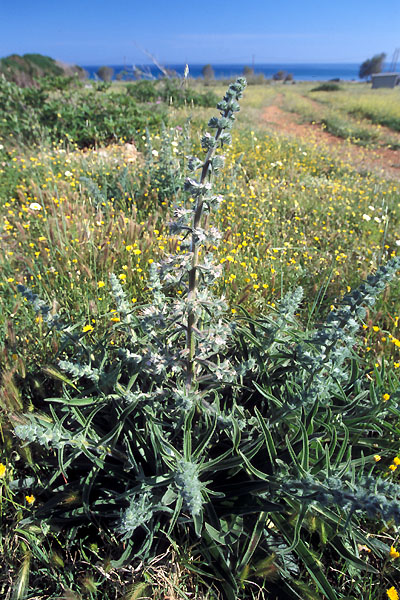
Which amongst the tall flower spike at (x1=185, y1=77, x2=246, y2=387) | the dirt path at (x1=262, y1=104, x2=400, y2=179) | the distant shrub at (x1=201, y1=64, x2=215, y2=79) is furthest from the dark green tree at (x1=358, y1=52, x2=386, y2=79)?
the tall flower spike at (x1=185, y1=77, x2=246, y2=387)

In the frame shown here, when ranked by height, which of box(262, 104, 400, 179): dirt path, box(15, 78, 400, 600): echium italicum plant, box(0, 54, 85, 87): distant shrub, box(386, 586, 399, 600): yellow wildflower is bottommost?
box(262, 104, 400, 179): dirt path

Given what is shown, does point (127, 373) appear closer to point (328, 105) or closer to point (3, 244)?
point (3, 244)

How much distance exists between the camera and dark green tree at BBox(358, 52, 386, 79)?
7312 cm

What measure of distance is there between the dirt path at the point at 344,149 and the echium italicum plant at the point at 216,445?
29.0 ft

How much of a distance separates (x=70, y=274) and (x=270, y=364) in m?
1.97

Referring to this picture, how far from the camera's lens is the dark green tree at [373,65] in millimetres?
73125

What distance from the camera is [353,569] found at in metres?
1.62

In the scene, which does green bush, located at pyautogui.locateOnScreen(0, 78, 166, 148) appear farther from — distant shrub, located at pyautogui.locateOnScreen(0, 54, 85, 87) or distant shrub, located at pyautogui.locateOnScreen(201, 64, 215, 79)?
distant shrub, located at pyautogui.locateOnScreen(201, 64, 215, 79)

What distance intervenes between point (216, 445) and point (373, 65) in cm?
9389

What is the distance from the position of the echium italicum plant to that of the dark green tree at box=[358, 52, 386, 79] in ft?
296

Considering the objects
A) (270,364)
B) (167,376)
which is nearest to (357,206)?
(270,364)

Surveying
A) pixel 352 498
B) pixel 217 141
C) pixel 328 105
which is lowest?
pixel 328 105

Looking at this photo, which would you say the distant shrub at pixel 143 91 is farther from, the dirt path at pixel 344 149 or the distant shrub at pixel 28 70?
the dirt path at pixel 344 149

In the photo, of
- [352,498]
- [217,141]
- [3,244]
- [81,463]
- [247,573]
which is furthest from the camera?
[3,244]
